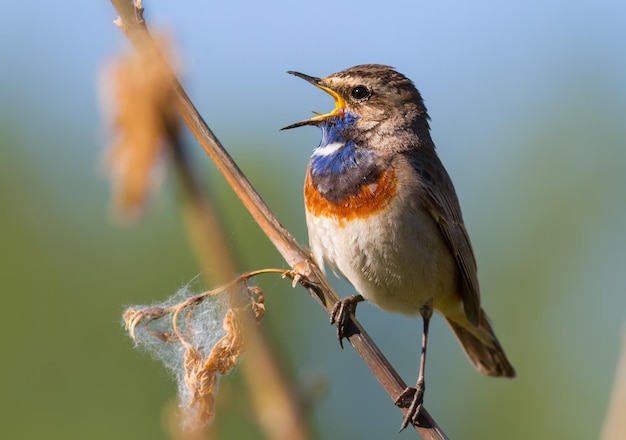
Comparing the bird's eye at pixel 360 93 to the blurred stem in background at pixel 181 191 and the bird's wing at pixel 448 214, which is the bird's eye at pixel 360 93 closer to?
the bird's wing at pixel 448 214

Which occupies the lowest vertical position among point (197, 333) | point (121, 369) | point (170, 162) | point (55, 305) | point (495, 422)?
point (495, 422)

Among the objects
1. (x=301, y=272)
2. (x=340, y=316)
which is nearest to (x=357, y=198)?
(x=340, y=316)

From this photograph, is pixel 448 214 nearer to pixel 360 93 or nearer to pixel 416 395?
pixel 360 93

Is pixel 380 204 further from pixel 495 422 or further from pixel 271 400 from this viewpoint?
pixel 495 422

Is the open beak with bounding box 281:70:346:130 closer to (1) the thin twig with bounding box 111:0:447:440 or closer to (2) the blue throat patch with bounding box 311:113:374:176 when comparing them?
(2) the blue throat patch with bounding box 311:113:374:176

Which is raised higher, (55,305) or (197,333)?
(197,333)

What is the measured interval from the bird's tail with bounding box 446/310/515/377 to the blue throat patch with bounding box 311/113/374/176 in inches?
54.4

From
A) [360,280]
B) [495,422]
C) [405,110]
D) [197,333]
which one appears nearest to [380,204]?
[360,280]

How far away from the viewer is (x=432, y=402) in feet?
25.1

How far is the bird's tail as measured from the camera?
5.06 metres

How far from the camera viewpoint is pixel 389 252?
396 centimetres

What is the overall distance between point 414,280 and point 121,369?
9.57 ft

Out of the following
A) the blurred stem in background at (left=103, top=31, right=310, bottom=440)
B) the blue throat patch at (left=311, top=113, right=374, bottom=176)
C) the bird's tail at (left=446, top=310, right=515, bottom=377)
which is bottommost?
the bird's tail at (left=446, top=310, right=515, bottom=377)

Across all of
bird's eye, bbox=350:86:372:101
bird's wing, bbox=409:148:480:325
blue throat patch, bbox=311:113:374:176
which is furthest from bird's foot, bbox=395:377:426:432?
bird's eye, bbox=350:86:372:101
